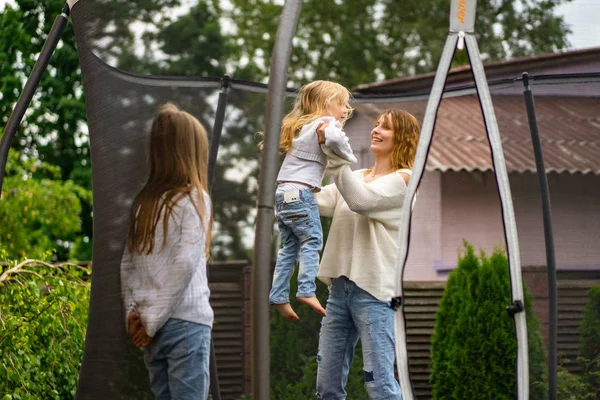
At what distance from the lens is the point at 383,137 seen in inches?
96.8

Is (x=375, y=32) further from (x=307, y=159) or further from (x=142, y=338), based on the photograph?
(x=142, y=338)

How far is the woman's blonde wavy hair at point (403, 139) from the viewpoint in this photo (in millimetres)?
2447

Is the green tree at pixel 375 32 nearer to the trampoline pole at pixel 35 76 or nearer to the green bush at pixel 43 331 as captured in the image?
the trampoline pole at pixel 35 76

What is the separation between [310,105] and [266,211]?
0.60 metres

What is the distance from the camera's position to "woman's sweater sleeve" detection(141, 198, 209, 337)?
1866 millimetres

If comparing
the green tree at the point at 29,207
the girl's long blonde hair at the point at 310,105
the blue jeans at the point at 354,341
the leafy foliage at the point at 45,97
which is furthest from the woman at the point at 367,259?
the green tree at the point at 29,207

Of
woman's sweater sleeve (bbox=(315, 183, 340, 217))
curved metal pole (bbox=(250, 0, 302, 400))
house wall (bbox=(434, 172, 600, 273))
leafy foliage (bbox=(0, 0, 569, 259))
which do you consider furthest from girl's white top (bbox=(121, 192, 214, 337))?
house wall (bbox=(434, 172, 600, 273))

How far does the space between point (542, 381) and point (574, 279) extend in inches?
11.3

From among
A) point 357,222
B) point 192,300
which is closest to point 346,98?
point 357,222

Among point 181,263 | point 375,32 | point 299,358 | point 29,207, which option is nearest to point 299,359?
point 299,358

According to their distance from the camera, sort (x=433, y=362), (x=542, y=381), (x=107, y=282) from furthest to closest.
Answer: (x=433, y=362)
(x=107, y=282)
(x=542, y=381)

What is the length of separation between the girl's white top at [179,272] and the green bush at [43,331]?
Answer: 4.69ft

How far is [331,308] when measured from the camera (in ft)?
7.95

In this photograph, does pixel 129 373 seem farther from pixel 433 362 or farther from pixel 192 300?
pixel 433 362
